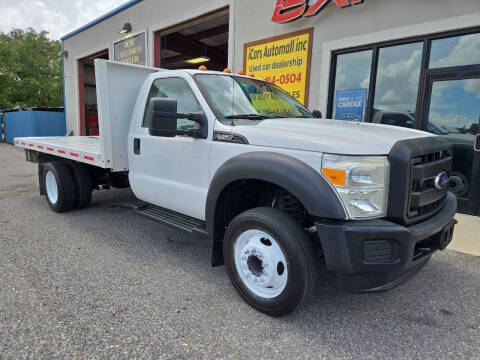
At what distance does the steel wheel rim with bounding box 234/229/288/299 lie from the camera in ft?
8.50

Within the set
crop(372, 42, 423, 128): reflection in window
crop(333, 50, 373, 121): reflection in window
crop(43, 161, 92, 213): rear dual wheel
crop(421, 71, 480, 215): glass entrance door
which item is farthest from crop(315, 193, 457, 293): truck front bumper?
crop(333, 50, 373, 121): reflection in window

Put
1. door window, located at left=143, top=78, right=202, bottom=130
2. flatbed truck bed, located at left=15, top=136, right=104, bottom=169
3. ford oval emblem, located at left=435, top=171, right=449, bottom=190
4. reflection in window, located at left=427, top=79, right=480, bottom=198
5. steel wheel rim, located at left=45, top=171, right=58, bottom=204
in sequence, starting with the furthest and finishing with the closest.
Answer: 1. reflection in window, located at left=427, top=79, right=480, bottom=198
2. steel wheel rim, located at left=45, top=171, right=58, bottom=204
3. flatbed truck bed, located at left=15, top=136, right=104, bottom=169
4. door window, located at left=143, top=78, right=202, bottom=130
5. ford oval emblem, located at left=435, top=171, right=449, bottom=190

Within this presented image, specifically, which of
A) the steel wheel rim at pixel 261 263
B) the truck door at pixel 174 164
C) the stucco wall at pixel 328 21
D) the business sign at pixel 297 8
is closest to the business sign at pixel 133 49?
the stucco wall at pixel 328 21

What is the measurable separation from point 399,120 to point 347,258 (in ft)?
16.3

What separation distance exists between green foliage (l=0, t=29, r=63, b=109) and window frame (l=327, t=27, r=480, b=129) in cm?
3457

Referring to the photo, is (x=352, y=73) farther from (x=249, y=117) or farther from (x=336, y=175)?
(x=336, y=175)

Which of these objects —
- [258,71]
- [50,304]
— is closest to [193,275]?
[50,304]

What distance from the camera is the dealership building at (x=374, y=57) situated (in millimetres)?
5543

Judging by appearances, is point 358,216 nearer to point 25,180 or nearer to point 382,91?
point 382,91

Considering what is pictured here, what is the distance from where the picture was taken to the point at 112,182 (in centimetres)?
538

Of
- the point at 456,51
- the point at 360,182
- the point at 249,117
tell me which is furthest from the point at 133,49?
the point at 360,182

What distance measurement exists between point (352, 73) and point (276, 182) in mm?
5336

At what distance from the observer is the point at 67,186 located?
17.0 feet

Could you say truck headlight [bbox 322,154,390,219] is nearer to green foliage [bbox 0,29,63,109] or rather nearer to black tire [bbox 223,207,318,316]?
black tire [bbox 223,207,318,316]
